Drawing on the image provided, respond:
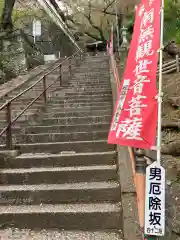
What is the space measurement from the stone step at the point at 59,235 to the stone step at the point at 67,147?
1.93m

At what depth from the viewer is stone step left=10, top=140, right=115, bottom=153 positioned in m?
5.59

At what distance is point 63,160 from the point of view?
512 centimetres

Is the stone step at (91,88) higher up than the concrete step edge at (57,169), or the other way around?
the stone step at (91,88)

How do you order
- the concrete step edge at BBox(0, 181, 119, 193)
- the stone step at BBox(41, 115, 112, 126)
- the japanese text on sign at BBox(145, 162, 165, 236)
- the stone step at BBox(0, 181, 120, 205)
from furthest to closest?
the stone step at BBox(41, 115, 112, 126)
the concrete step edge at BBox(0, 181, 119, 193)
the stone step at BBox(0, 181, 120, 205)
the japanese text on sign at BBox(145, 162, 165, 236)

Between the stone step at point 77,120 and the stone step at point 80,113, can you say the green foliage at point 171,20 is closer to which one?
the stone step at point 80,113

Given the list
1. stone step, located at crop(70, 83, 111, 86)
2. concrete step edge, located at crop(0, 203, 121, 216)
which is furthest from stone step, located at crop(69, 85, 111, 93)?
concrete step edge, located at crop(0, 203, 121, 216)

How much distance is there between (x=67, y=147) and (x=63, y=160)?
606mm

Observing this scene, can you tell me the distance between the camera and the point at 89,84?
11414mm

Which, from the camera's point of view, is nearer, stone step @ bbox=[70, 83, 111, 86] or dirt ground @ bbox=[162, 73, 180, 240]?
dirt ground @ bbox=[162, 73, 180, 240]

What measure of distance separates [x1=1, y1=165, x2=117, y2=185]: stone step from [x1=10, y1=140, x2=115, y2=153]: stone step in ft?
2.48

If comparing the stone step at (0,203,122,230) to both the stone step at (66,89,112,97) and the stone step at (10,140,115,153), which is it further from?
the stone step at (66,89,112,97)

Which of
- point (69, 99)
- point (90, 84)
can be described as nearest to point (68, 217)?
point (69, 99)

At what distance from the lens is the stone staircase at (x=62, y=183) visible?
3.91m

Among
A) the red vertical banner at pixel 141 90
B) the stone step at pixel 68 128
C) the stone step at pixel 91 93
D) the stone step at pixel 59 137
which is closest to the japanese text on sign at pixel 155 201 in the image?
the red vertical banner at pixel 141 90
